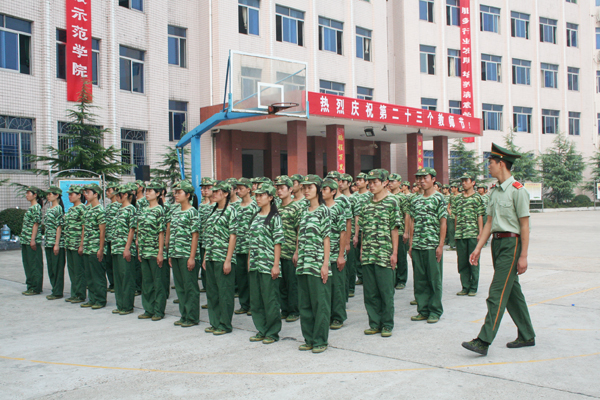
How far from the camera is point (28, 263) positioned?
8.84 m

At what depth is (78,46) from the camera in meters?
17.5

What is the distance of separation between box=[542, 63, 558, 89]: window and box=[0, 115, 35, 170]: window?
3197cm

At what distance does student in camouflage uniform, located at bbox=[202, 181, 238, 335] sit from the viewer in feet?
19.8

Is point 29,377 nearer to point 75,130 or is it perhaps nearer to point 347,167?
point 75,130

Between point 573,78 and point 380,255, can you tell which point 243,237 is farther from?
point 573,78

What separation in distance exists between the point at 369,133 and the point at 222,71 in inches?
263

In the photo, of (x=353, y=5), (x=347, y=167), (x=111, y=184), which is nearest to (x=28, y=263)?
(x=111, y=184)

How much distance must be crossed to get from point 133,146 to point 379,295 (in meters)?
15.6

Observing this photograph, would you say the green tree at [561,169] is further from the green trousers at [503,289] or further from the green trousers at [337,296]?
the green trousers at [503,289]

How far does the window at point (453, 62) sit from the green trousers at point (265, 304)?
1125 inches

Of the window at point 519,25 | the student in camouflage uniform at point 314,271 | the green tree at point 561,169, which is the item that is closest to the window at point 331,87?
the window at point 519,25

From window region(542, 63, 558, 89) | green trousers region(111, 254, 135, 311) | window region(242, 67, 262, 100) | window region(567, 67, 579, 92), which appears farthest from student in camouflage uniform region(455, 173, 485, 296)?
window region(567, 67, 579, 92)

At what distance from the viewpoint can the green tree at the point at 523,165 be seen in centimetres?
3316

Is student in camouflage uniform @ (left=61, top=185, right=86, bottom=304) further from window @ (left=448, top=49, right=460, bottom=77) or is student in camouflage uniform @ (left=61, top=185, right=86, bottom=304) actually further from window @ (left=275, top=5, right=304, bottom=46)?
window @ (left=448, top=49, right=460, bottom=77)
